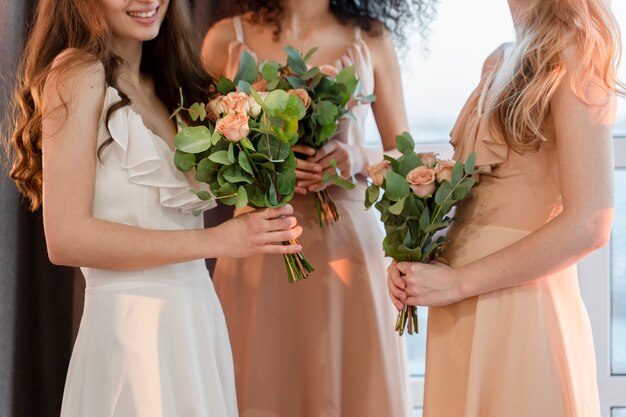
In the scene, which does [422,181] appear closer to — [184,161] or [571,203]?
[571,203]

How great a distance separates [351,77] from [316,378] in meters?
0.90

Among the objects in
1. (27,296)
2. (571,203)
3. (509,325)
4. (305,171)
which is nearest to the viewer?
(571,203)

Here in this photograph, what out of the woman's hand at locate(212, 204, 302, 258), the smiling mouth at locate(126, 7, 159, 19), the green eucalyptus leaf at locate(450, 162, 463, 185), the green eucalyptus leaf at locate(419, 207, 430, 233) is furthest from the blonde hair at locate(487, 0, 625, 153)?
the smiling mouth at locate(126, 7, 159, 19)

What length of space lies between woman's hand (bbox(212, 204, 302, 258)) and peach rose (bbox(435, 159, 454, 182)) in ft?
1.19

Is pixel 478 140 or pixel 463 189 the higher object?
pixel 478 140

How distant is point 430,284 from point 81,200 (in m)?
0.82

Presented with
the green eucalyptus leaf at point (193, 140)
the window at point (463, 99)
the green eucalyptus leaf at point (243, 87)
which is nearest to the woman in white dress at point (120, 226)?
the green eucalyptus leaf at point (193, 140)

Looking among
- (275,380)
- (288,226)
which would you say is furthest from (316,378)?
(288,226)

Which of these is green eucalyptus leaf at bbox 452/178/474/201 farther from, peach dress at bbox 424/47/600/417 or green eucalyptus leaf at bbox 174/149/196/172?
green eucalyptus leaf at bbox 174/149/196/172

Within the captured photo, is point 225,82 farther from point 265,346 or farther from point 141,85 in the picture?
point 265,346

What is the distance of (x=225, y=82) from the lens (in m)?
2.24

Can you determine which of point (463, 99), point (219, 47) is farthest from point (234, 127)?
point (463, 99)

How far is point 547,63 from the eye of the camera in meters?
1.88

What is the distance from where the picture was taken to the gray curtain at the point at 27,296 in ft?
9.41
